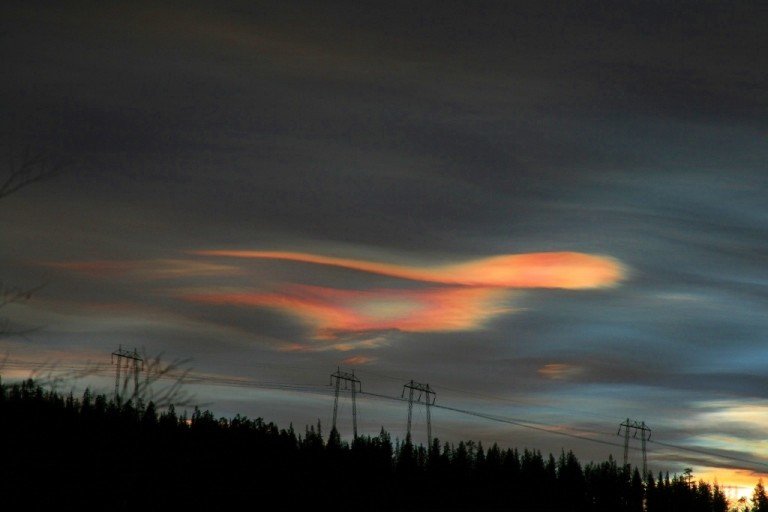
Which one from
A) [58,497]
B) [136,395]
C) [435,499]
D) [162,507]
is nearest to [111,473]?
[58,497]

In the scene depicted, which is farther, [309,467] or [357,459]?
[357,459]

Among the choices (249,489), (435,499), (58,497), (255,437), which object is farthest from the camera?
(435,499)

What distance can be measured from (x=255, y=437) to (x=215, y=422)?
48.6 ft

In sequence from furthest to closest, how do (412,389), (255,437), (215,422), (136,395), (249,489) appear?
(255,437)
(215,422)
(249,489)
(412,389)
(136,395)

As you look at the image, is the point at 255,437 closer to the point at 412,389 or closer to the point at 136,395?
the point at 412,389

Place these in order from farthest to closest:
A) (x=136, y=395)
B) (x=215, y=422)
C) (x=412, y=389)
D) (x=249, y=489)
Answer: (x=215, y=422) < (x=249, y=489) < (x=412, y=389) < (x=136, y=395)

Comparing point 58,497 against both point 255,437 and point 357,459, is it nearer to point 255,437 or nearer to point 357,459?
point 255,437

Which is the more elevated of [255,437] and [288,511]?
[255,437]

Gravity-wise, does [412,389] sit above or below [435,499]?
above

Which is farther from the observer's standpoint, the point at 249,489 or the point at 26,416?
the point at 249,489

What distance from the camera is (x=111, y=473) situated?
83.4 ft

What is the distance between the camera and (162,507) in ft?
289

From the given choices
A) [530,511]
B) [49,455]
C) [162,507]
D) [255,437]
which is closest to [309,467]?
[255,437]

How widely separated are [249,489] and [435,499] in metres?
52.0
